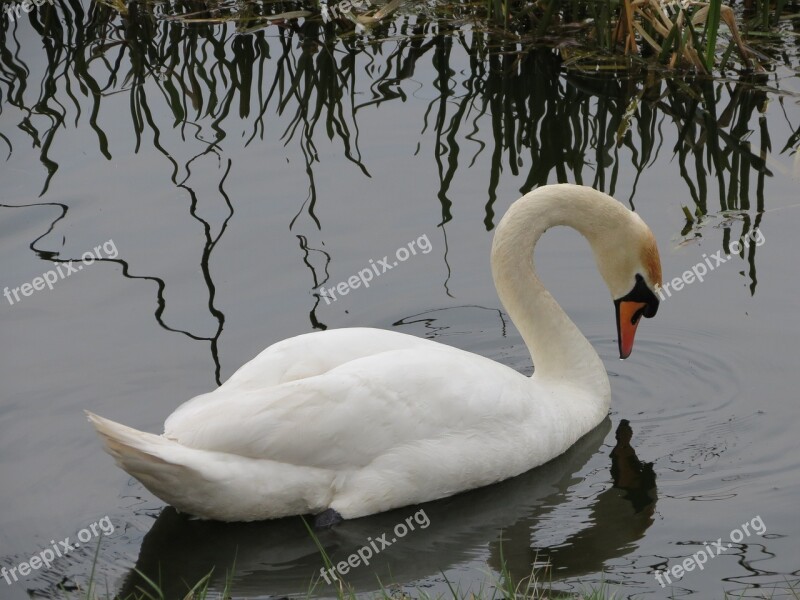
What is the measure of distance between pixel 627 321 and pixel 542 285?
492mm

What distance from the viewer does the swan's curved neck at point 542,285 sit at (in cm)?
695

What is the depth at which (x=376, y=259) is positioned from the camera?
8.52 meters

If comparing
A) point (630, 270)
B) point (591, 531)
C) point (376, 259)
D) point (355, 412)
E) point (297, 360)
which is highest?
point (630, 270)

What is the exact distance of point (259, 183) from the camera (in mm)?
9602

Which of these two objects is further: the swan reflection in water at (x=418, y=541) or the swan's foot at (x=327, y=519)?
the swan's foot at (x=327, y=519)

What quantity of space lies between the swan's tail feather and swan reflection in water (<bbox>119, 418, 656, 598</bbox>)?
0.36 metres

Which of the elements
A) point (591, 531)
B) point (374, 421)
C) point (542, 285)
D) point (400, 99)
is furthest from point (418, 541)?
point (400, 99)

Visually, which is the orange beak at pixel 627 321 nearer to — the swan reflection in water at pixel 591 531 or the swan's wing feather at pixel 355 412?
the swan reflection in water at pixel 591 531

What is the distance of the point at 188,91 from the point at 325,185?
2266 millimetres

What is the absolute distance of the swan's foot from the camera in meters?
6.08

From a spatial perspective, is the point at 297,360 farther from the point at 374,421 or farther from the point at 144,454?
the point at 144,454

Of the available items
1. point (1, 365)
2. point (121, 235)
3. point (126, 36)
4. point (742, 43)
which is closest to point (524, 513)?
point (1, 365)

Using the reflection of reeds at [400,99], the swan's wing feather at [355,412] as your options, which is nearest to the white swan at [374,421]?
the swan's wing feather at [355,412]

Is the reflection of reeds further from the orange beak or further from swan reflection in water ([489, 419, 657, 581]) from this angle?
swan reflection in water ([489, 419, 657, 581])
